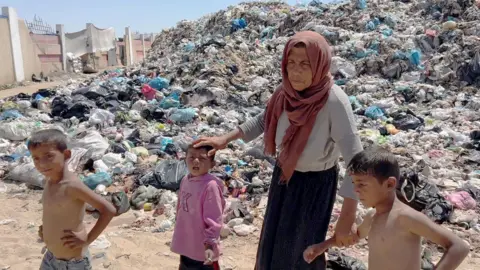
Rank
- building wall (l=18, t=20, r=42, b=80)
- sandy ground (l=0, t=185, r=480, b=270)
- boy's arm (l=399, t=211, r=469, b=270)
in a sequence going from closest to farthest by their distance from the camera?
boy's arm (l=399, t=211, r=469, b=270)
sandy ground (l=0, t=185, r=480, b=270)
building wall (l=18, t=20, r=42, b=80)

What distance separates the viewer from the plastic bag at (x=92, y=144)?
6.01 metres

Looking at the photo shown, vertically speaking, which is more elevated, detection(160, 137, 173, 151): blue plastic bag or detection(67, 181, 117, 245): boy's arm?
detection(67, 181, 117, 245): boy's arm

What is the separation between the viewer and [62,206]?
202cm

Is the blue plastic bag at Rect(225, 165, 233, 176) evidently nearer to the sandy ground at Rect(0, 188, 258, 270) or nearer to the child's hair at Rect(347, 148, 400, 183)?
the sandy ground at Rect(0, 188, 258, 270)

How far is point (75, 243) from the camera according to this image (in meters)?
1.98

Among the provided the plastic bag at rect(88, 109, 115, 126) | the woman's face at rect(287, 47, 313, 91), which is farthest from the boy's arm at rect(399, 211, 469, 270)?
the plastic bag at rect(88, 109, 115, 126)

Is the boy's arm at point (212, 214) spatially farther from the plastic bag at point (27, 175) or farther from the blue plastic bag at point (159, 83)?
the blue plastic bag at point (159, 83)

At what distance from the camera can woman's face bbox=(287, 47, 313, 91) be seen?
→ 185cm

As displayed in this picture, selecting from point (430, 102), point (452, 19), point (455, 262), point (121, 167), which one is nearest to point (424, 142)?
point (430, 102)

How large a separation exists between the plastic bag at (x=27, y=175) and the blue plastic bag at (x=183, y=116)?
2.77 meters

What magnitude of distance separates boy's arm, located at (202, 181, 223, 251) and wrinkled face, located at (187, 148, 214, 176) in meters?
0.09

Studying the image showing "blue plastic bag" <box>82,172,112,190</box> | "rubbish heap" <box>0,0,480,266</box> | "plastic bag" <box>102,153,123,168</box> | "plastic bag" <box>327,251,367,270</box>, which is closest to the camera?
"plastic bag" <box>327,251,367,270</box>

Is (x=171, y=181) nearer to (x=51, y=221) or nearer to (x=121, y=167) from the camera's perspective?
(x=121, y=167)

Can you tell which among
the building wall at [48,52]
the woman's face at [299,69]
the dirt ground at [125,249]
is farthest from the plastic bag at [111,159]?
the building wall at [48,52]
